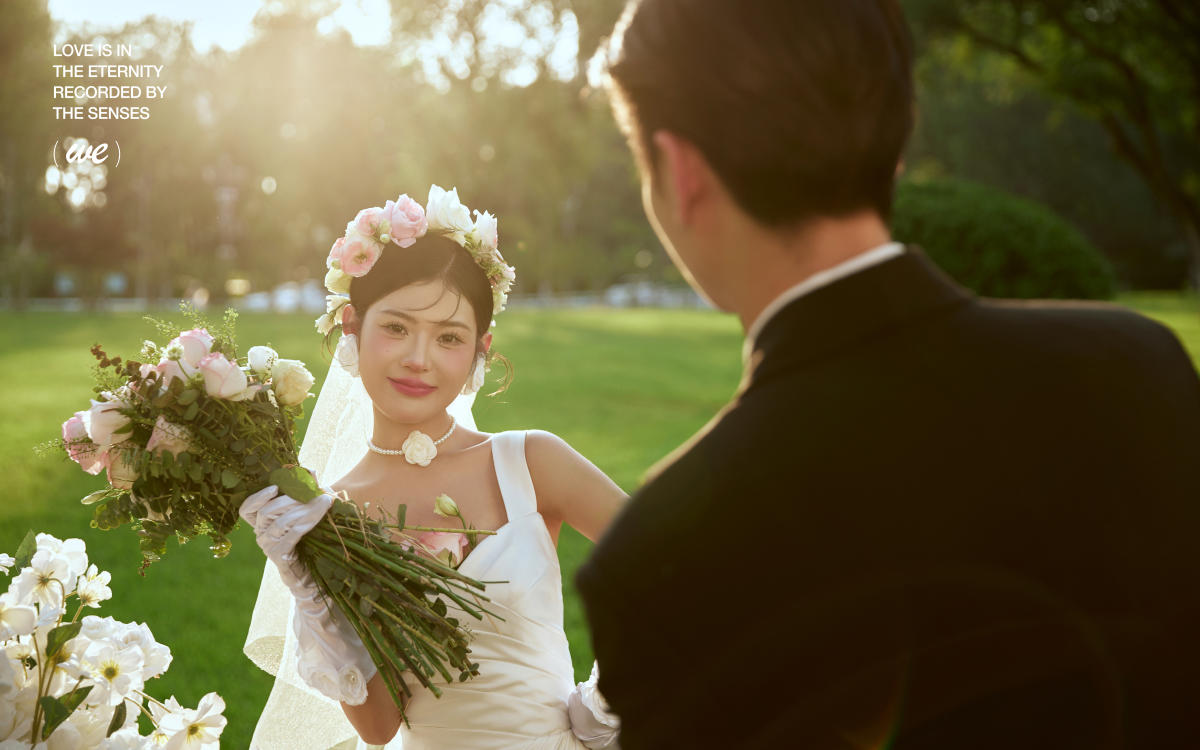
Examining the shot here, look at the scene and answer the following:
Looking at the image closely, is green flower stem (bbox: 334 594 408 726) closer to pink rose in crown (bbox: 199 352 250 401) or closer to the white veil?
pink rose in crown (bbox: 199 352 250 401)

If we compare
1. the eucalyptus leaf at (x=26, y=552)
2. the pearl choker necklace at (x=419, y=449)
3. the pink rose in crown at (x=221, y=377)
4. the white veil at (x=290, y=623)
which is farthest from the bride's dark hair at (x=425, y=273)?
the eucalyptus leaf at (x=26, y=552)

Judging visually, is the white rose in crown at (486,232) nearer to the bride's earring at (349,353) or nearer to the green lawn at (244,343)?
the bride's earring at (349,353)

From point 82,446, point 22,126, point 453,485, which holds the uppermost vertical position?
point 82,446

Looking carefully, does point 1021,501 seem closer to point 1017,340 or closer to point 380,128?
point 1017,340

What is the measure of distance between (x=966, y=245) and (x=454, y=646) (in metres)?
19.8

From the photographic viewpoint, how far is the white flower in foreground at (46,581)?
2557 mm

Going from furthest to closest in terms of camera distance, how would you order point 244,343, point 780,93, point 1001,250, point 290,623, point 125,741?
point 244,343 < point 1001,250 < point 290,623 < point 125,741 < point 780,93

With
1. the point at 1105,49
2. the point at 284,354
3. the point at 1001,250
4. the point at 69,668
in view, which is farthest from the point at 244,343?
the point at 69,668

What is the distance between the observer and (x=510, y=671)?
3127 millimetres

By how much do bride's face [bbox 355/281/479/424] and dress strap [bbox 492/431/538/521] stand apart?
0.25 meters

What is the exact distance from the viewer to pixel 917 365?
4.34ft

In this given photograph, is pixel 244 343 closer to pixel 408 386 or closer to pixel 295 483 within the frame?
pixel 408 386

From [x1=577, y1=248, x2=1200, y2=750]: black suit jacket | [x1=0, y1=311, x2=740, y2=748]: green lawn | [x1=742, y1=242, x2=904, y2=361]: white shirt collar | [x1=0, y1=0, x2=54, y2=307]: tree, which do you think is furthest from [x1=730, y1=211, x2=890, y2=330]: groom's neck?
[x1=0, y1=0, x2=54, y2=307]: tree

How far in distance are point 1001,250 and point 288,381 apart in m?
20.0
